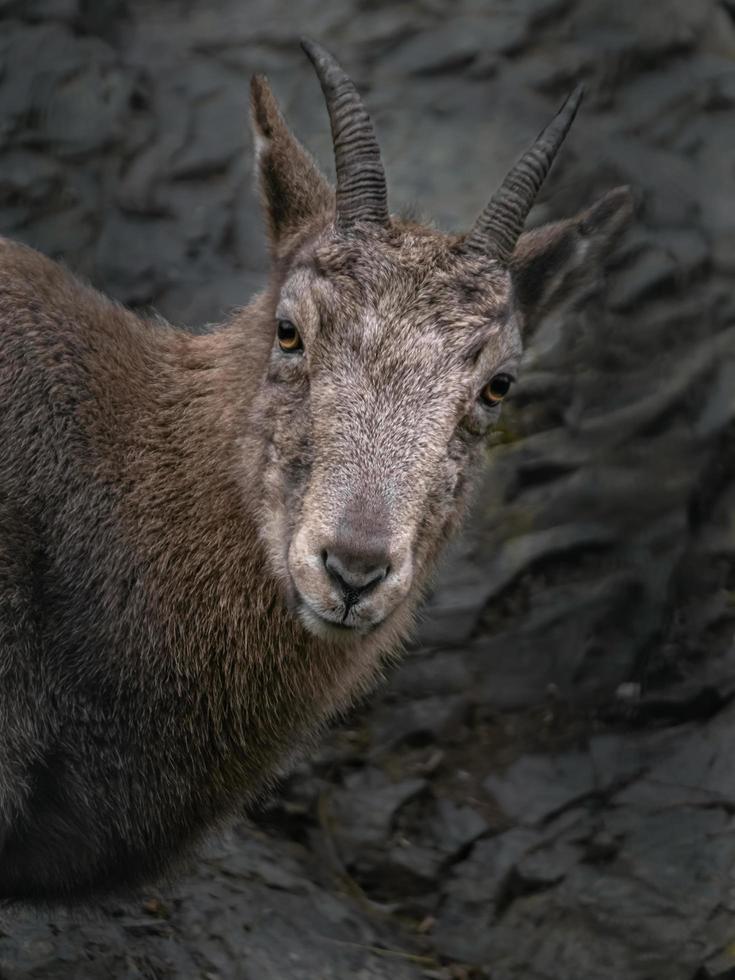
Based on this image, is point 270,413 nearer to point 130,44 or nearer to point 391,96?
point 391,96

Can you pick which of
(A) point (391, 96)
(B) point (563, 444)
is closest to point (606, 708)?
(B) point (563, 444)

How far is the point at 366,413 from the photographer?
6566 millimetres

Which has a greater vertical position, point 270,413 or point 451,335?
point 451,335

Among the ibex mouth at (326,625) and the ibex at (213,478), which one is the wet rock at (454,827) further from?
the ibex mouth at (326,625)

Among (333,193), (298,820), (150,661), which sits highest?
(333,193)

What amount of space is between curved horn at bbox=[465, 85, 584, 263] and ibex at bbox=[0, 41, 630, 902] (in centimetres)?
1

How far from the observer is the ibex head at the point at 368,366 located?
20.3 ft

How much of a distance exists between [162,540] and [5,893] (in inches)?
74.2

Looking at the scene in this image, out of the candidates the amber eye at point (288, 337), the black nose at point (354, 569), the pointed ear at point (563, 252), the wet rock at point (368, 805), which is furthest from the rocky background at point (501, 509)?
the amber eye at point (288, 337)

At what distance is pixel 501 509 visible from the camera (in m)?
10.2

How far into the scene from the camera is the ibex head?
6199 millimetres

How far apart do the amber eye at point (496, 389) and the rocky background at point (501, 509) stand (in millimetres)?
2171

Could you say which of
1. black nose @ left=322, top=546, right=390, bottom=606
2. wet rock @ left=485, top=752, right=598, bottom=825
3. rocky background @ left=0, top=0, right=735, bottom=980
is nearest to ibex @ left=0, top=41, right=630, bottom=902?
black nose @ left=322, top=546, right=390, bottom=606

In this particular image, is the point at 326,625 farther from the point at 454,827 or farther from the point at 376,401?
the point at 454,827
